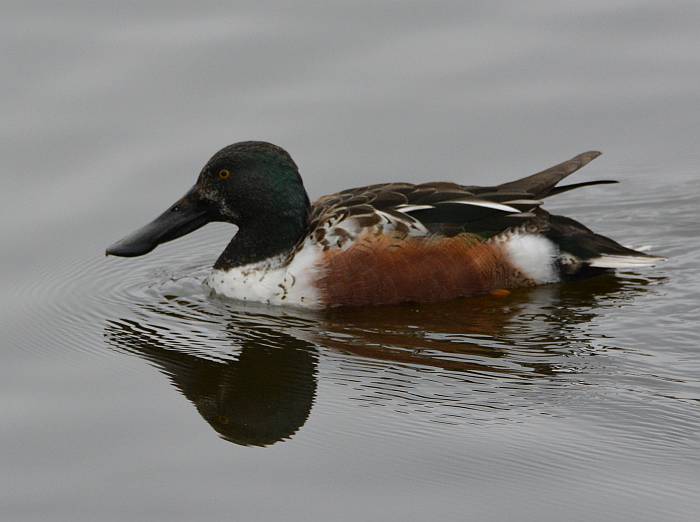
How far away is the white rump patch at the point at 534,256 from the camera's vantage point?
9844mm

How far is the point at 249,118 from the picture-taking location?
12.0m

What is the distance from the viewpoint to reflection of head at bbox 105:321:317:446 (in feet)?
25.7

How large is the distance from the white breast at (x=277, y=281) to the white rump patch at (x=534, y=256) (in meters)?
1.30

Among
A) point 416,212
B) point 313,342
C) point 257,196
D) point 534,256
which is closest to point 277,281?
point 257,196

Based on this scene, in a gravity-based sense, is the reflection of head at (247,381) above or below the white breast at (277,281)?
below

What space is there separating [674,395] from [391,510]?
6.08 ft

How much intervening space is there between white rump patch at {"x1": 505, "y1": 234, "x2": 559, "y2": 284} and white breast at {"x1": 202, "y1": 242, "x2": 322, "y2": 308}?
1296mm

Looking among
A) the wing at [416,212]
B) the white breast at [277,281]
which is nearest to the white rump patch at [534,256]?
the wing at [416,212]

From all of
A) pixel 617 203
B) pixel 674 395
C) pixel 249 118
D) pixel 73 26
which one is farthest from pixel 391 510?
pixel 73 26

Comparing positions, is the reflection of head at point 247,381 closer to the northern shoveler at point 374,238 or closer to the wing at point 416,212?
the northern shoveler at point 374,238

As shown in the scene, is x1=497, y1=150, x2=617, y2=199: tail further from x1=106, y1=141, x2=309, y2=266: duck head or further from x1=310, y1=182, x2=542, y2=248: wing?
x1=106, y1=141, x2=309, y2=266: duck head

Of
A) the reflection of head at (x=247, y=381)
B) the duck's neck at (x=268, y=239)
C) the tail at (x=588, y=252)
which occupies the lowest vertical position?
the reflection of head at (x=247, y=381)

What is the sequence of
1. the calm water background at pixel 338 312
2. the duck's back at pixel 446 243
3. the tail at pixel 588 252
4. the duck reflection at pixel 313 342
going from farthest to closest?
the tail at pixel 588 252 → the duck's back at pixel 446 243 → the duck reflection at pixel 313 342 → the calm water background at pixel 338 312

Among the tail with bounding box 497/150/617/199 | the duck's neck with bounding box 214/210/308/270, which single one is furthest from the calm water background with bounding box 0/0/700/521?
the tail with bounding box 497/150/617/199
